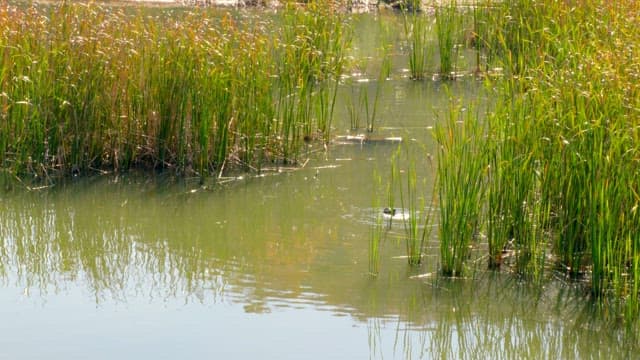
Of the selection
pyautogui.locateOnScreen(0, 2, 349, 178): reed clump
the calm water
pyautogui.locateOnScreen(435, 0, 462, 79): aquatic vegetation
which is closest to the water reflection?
the calm water

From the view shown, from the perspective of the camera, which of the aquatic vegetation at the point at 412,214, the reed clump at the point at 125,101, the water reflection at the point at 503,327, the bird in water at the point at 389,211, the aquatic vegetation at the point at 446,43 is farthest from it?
the aquatic vegetation at the point at 446,43

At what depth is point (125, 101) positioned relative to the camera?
668 centimetres

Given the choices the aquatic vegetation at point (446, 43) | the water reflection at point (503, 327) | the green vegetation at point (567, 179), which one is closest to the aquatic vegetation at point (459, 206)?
the green vegetation at point (567, 179)

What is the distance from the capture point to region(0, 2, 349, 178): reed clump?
6562mm

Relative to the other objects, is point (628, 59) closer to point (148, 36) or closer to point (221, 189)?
point (221, 189)

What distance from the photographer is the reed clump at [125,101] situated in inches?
258

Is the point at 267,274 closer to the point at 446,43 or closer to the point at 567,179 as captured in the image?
the point at 567,179

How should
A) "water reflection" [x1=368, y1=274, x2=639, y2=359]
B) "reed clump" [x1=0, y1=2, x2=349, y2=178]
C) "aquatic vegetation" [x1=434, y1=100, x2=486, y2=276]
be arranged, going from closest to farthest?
1. "water reflection" [x1=368, y1=274, x2=639, y2=359]
2. "aquatic vegetation" [x1=434, y1=100, x2=486, y2=276]
3. "reed clump" [x1=0, y1=2, x2=349, y2=178]

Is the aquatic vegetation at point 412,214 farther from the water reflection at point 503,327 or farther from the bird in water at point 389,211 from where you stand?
the water reflection at point 503,327

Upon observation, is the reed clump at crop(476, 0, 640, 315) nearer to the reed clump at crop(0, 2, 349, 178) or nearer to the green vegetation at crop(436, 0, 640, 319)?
the green vegetation at crop(436, 0, 640, 319)

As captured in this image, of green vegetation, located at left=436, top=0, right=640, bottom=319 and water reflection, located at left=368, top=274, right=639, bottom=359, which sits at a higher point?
green vegetation, located at left=436, top=0, right=640, bottom=319

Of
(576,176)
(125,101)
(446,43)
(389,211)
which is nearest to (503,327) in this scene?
(576,176)

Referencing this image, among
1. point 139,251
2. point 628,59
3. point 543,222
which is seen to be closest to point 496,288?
point 543,222

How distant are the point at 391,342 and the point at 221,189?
89.4 inches
